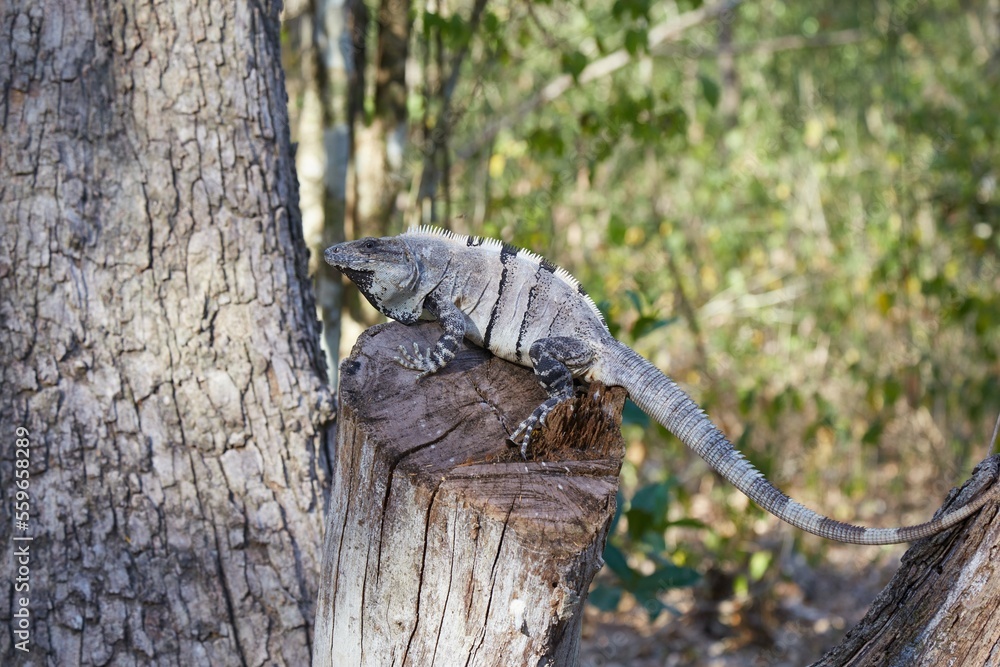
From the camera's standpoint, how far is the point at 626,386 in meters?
3.09

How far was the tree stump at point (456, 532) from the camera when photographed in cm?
200

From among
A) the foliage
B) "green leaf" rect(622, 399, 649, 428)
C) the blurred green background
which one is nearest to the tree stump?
"green leaf" rect(622, 399, 649, 428)

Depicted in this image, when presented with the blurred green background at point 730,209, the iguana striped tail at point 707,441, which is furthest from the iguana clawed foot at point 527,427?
the blurred green background at point 730,209

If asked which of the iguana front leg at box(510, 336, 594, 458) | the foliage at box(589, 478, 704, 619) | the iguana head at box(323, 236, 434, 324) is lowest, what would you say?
the foliage at box(589, 478, 704, 619)

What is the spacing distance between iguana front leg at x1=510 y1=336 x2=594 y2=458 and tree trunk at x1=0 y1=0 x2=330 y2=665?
0.80m

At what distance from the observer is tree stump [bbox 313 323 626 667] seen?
6.57 ft

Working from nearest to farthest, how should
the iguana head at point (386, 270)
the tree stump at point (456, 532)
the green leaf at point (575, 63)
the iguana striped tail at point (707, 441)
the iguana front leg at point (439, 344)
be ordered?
1. the tree stump at point (456, 532)
2. the iguana striped tail at point (707, 441)
3. the iguana front leg at point (439, 344)
4. the iguana head at point (386, 270)
5. the green leaf at point (575, 63)

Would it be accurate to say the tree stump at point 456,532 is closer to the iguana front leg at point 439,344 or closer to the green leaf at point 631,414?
the iguana front leg at point 439,344

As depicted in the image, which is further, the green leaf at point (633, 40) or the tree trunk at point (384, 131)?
the tree trunk at point (384, 131)

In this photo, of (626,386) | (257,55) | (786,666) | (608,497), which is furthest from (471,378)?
(786,666)

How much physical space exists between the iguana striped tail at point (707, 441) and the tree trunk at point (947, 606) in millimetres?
146

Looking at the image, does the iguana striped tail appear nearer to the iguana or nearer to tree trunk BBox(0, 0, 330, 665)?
the iguana

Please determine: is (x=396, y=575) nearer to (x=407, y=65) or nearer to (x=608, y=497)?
(x=608, y=497)

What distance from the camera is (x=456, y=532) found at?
6.73 ft
